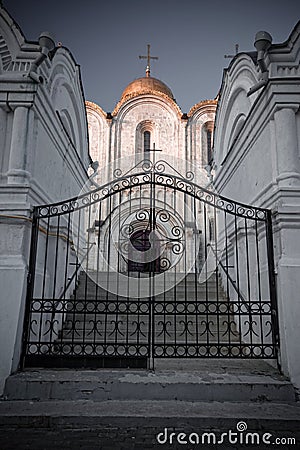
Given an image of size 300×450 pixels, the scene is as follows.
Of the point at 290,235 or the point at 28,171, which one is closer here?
the point at 290,235

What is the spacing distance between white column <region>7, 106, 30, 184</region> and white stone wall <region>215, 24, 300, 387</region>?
133 inches

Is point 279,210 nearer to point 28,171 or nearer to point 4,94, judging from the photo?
point 28,171

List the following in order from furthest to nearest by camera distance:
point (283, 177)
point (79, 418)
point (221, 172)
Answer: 1. point (221, 172)
2. point (283, 177)
3. point (79, 418)

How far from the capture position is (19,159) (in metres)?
5.17

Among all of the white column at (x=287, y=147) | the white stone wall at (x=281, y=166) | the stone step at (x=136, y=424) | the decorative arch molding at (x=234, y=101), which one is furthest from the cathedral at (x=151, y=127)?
the stone step at (x=136, y=424)

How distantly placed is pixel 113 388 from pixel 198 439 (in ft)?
4.10

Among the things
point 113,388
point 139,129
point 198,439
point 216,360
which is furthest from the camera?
point 139,129

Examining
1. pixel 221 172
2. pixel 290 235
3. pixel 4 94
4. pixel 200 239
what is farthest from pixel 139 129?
pixel 290 235

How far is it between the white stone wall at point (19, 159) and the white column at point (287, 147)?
337 cm

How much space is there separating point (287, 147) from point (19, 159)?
3616mm

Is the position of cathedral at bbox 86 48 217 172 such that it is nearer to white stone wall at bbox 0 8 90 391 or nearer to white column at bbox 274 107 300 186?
A: white stone wall at bbox 0 8 90 391

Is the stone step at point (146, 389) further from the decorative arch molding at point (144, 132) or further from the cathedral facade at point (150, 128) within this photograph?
the decorative arch molding at point (144, 132)

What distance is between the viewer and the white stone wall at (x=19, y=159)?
4.62 metres

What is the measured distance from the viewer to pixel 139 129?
16766 millimetres
